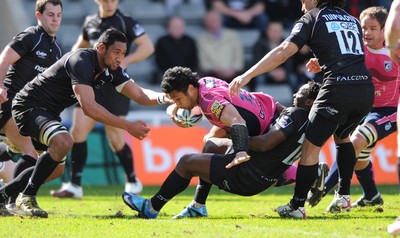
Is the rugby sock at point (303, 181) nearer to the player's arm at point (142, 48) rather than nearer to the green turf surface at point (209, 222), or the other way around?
the green turf surface at point (209, 222)

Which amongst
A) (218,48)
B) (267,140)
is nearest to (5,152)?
(267,140)

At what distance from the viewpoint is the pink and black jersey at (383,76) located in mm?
10430

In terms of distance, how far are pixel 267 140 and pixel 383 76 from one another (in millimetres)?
2486

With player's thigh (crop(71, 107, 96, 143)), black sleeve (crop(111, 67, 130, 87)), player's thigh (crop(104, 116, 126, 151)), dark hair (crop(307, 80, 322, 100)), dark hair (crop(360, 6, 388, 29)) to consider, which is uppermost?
dark hair (crop(360, 6, 388, 29))

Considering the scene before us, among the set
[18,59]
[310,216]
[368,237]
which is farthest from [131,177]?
[368,237]

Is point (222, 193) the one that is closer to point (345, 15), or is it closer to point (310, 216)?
point (310, 216)

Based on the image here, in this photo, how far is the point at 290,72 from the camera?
18281mm

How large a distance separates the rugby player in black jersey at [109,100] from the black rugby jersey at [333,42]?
13.9ft

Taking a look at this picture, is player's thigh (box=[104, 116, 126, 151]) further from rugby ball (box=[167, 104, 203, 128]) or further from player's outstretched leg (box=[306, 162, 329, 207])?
player's outstretched leg (box=[306, 162, 329, 207])

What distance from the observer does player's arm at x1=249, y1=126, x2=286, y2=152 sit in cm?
868

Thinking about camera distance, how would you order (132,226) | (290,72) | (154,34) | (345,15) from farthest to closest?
(154,34), (290,72), (345,15), (132,226)

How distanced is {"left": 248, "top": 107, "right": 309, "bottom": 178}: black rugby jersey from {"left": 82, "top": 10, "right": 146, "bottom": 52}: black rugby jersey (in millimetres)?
4337

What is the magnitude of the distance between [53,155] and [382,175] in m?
7.54

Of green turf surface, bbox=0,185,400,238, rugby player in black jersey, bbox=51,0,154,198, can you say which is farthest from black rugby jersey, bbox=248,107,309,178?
rugby player in black jersey, bbox=51,0,154,198
